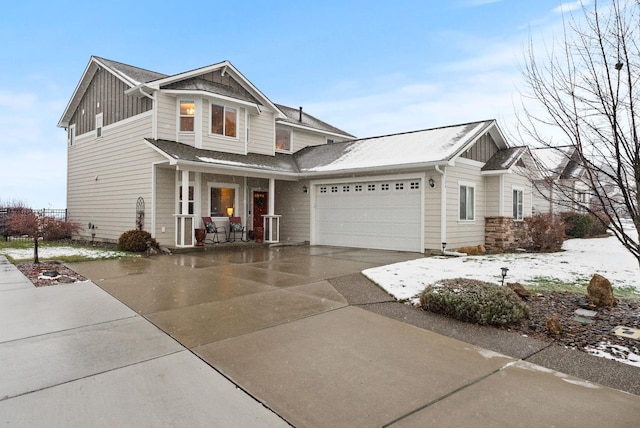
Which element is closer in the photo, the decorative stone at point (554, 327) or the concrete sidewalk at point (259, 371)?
the concrete sidewalk at point (259, 371)

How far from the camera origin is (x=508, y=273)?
7887 millimetres

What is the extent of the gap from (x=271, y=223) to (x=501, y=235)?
28.3 ft

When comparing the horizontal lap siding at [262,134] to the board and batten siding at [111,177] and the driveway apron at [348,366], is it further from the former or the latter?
the driveway apron at [348,366]

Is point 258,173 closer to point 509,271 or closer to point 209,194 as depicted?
point 209,194

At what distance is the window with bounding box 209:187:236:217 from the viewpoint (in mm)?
13826

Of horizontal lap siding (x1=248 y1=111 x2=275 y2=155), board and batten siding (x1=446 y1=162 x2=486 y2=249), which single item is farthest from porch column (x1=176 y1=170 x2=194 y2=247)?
board and batten siding (x1=446 y1=162 x2=486 y2=249)

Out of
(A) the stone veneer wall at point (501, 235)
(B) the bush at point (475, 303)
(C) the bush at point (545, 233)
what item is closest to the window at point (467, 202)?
(A) the stone veneer wall at point (501, 235)

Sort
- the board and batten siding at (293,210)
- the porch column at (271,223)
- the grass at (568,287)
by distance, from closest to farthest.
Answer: the grass at (568,287)
the porch column at (271,223)
the board and batten siding at (293,210)

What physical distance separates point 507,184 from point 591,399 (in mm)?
12183

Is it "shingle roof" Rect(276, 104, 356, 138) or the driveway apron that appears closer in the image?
the driveway apron

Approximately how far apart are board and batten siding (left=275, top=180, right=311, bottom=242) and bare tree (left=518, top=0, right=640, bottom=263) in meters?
11.1

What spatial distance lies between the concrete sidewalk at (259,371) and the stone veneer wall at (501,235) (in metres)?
Answer: 9.58

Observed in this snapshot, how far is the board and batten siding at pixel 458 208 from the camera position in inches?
458

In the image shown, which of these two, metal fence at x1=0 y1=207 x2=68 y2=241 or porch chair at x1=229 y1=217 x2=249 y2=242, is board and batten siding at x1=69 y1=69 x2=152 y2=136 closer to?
metal fence at x1=0 y1=207 x2=68 y2=241
